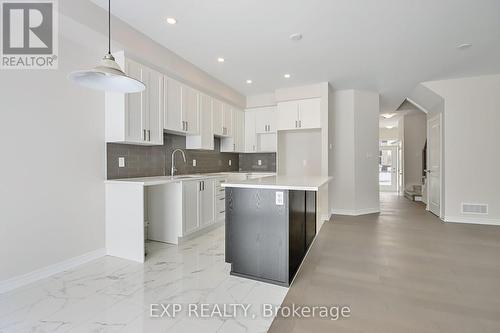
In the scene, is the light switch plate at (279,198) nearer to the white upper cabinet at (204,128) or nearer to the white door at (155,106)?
the white door at (155,106)

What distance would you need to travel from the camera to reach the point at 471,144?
4688 mm

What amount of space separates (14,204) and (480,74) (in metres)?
7.20

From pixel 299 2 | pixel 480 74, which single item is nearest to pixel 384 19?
pixel 299 2

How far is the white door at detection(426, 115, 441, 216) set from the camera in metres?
5.25

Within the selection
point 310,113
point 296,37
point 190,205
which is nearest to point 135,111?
point 190,205

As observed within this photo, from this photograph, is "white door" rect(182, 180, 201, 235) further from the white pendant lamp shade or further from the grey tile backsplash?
the white pendant lamp shade

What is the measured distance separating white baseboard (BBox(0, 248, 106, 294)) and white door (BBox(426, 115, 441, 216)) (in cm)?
637

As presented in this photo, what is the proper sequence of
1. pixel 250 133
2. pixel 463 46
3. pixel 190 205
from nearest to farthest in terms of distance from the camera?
pixel 463 46 < pixel 190 205 < pixel 250 133

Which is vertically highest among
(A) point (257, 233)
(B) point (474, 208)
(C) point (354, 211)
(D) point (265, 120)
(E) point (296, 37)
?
(E) point (296, 37)

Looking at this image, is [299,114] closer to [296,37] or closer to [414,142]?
[296,37]

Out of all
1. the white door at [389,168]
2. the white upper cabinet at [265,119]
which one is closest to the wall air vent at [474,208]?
the white upper cabinet at [265,119]

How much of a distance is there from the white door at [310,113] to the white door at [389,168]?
6978mm

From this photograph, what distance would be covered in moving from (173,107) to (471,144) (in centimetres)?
558
